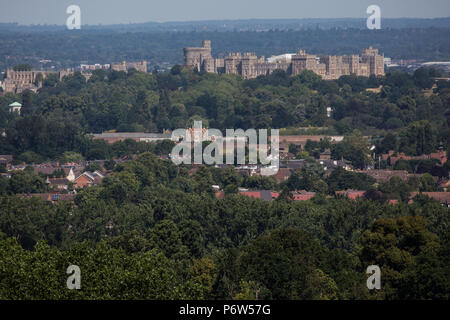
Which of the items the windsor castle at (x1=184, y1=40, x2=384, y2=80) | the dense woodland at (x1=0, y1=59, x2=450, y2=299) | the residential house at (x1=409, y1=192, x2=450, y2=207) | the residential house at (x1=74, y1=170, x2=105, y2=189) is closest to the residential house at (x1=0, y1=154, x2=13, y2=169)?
the dense woodland at (x1=0, y1=59, x2=450, y2=299)

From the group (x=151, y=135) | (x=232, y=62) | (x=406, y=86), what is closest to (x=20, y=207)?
(x=151, y=135)

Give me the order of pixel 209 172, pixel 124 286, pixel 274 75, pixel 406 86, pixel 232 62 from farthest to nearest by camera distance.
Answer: pixel 232 62, pixel 274 75, pixel 406 86, pixel 209 172, pixel 124 286

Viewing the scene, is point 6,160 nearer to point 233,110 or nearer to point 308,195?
point 308,195

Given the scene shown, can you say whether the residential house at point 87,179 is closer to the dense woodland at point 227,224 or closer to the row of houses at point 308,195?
the dense woodland at point 227,224

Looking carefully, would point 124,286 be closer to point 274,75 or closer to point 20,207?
point 20,207

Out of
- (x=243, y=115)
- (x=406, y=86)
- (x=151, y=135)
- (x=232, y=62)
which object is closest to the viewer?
(x=151, y=135)

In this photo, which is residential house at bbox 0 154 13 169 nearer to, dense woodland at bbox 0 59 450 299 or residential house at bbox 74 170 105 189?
dense woodland at bbox 0 59 450 299
